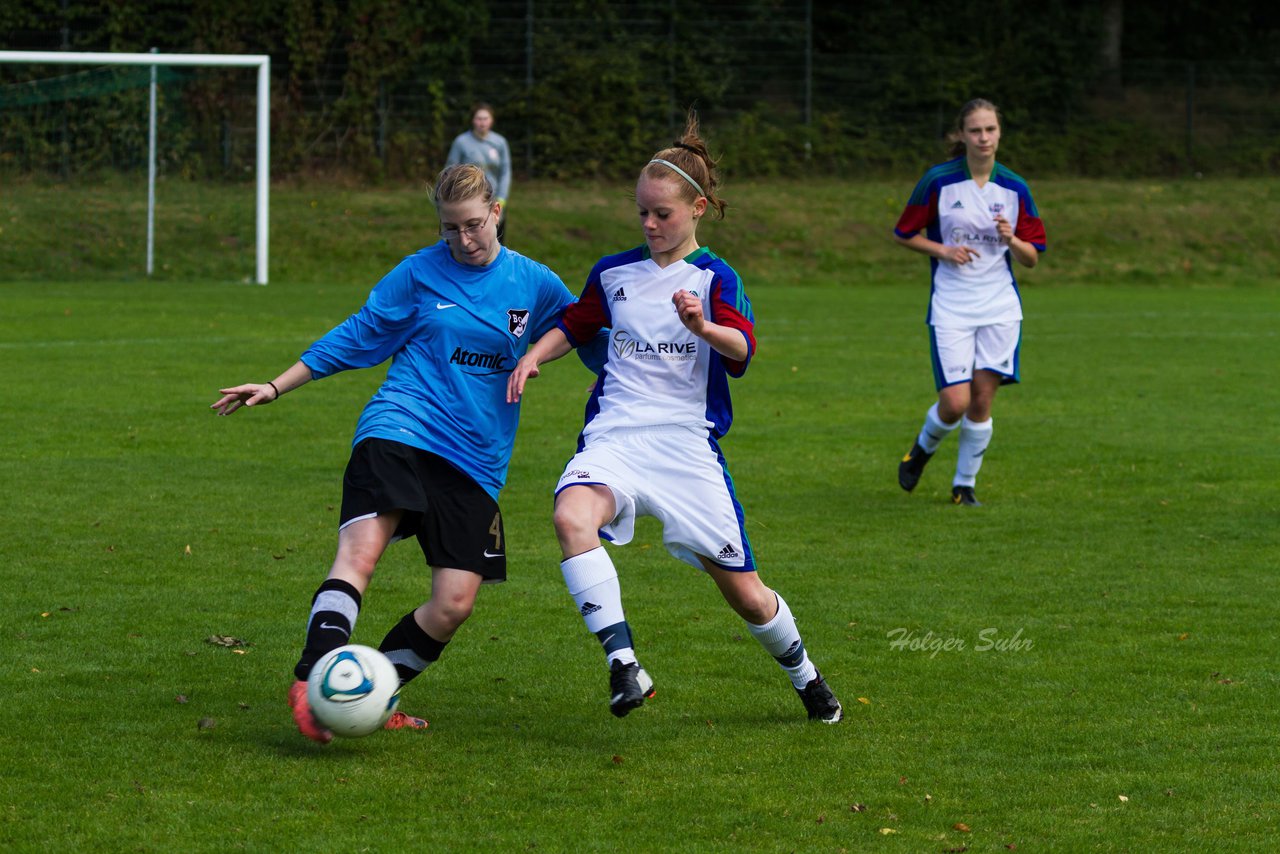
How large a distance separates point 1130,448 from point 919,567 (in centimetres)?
418

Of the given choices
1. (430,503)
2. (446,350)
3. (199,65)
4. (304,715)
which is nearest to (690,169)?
(446,350)

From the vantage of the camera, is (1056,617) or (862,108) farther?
(862,108)

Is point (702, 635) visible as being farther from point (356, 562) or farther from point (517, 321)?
point (356, 562)

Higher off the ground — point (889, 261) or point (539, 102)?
point (539, 102)

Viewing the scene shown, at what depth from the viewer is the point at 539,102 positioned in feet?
103

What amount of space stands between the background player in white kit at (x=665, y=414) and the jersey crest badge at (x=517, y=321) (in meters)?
0.09

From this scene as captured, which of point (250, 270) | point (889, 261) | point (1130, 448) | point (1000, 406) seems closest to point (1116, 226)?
point (889, 261)

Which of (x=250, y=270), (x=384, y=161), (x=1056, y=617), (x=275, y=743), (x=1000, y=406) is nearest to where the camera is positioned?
(x=275, y=743)

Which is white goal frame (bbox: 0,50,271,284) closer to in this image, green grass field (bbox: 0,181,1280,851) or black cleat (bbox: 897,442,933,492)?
green grass field (bbox: 0,181,1280,851)

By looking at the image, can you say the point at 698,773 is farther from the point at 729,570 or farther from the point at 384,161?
the point at 384,161

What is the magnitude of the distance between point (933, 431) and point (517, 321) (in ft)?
15.8

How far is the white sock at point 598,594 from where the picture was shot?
15.7 ft

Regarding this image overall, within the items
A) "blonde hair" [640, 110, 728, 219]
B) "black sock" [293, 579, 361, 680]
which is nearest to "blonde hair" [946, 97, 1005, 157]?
"blonde hair" [640, 110, 728, 219]

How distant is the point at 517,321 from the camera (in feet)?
17.2
